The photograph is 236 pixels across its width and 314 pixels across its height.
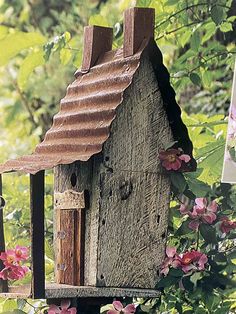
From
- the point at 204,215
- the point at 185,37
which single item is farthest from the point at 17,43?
the point at 204,215

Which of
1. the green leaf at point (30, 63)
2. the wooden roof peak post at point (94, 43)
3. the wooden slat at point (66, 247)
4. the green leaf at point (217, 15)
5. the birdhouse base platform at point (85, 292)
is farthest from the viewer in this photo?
the green leaf at point (30, 63)

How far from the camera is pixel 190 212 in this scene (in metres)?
1.90

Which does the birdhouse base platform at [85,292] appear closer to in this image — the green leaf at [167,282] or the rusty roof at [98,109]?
the green leaf at [167,282]

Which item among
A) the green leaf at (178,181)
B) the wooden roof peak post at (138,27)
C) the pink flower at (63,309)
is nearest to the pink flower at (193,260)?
the green leaf at (178,181)

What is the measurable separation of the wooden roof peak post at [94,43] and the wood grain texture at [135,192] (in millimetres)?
195

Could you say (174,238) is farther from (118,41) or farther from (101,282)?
(118,41)

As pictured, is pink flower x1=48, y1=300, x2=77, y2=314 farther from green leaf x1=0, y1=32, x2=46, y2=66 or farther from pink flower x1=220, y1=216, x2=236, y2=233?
green leaf x1=0, y1=32, x2=46, y2=66

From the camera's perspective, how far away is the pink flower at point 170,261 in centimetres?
182

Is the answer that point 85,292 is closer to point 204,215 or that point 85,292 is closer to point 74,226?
point 74,226

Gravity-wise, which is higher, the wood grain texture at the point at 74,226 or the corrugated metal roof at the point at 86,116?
the corrugated metal roof at the point at 86,116

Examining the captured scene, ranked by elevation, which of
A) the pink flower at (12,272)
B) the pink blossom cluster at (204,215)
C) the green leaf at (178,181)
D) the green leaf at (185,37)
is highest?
the green leaf at (185,37)

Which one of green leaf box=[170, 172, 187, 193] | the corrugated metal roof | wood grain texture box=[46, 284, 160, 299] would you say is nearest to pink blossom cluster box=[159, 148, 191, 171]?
green leaf box=[170, 172, 187, 193]

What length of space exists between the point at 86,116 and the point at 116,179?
0.47ft

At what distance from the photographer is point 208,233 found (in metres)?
1.88
